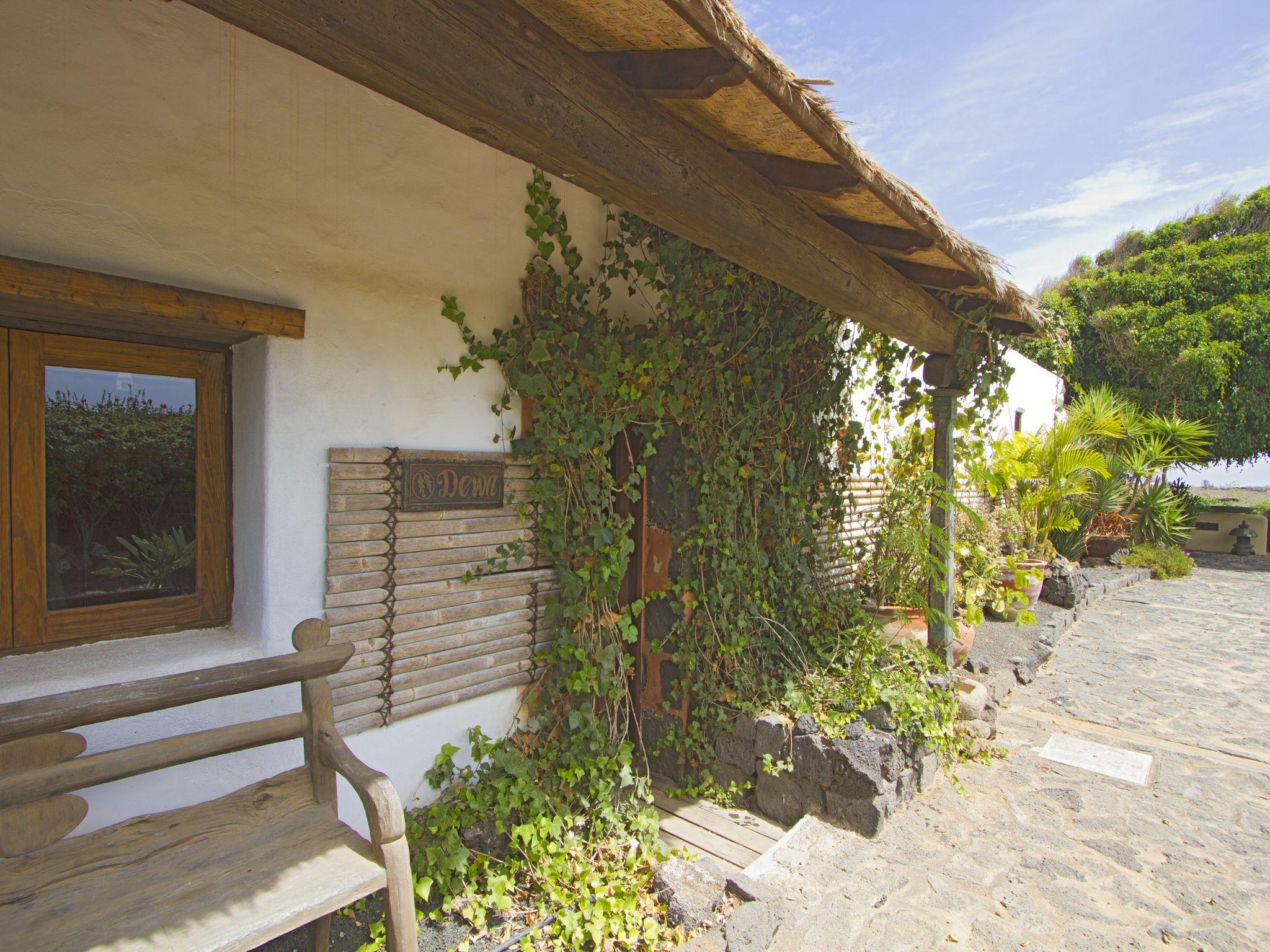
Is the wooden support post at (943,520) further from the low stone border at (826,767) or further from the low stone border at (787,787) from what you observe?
the low stone border at (826,767)

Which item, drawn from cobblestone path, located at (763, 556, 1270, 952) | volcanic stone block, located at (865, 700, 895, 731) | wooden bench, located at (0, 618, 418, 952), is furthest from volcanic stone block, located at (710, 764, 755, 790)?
wooden bench, located at (0, 618, 418, 952)

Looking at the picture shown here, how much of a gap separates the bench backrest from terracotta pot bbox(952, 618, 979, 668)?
4.24 meters

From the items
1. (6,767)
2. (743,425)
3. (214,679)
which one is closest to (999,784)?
(743,425)

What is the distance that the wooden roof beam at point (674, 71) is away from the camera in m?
1.69

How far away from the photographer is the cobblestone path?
8.67 ft

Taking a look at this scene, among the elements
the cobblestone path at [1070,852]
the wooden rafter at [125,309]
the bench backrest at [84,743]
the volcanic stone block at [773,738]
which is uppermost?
the wooden rafter at [125,309]

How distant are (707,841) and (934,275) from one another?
3.19 meters

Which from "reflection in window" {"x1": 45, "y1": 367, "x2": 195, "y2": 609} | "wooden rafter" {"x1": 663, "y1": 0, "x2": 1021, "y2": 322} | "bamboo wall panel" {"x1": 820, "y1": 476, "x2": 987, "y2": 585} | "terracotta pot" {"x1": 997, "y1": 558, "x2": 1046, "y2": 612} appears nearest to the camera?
"wooden rafter" {"x1": 663, "y1": 0, "x2": 1021, "y2": 322}

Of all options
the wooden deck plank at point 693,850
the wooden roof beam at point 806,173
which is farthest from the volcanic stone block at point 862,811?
the wooden roof beam at point 806,173

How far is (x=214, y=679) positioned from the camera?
191 centimetres

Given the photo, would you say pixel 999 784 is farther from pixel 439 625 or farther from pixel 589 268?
pixel 589 268

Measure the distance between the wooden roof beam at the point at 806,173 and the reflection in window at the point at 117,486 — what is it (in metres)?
2.23

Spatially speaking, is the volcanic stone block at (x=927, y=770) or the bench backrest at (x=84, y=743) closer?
the bench backrest at (x=84, y=743)

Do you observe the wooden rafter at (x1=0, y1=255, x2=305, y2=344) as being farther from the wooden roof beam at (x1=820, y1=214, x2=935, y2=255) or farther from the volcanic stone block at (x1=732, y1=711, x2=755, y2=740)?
the volcanic stone block at (x1=732, y1=711, x2=755, y2=740)
